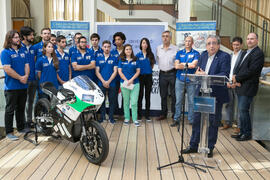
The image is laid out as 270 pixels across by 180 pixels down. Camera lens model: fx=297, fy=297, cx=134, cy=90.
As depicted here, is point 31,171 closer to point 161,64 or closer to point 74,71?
point 74,71

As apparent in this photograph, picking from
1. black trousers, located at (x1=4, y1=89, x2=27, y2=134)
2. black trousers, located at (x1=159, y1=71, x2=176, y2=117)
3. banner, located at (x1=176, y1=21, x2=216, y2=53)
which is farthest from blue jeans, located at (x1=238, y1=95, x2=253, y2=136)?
black trousers, located at (x1=4, y1=89, x2=27, y2=134)

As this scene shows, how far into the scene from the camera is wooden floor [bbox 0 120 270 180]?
124 inches

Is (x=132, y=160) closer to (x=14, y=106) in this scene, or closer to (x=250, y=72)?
(x=14, y=106)

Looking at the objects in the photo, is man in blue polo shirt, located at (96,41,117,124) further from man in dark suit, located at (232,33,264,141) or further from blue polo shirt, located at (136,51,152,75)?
man in dark suit, located at (232,33,264,141)

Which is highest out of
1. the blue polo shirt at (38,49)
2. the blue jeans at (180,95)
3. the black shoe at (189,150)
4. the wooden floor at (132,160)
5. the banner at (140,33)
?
the banner at (140,33)

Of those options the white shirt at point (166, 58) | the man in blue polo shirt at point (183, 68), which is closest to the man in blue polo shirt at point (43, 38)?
the white shirt at point (166, 58)

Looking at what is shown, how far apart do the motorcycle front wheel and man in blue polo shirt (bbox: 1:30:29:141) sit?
53.2 inches

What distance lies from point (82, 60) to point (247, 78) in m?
2.65

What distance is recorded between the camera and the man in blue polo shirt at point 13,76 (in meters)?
4.05

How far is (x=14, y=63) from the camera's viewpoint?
4.15 m

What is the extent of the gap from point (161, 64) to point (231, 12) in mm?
3369

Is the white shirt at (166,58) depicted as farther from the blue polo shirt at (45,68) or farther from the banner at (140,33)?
the blue polo shirt at (45,68)

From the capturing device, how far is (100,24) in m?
5.91

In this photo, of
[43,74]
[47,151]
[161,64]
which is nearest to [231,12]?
[161,64]
